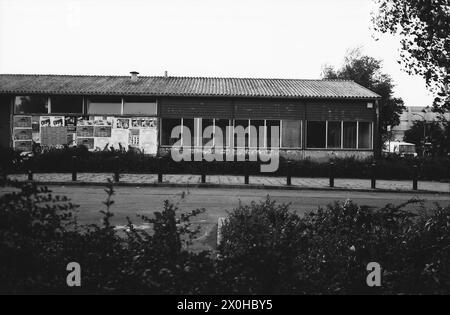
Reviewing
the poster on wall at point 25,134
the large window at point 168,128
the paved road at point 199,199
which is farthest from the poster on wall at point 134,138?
the paved road at point 199,199

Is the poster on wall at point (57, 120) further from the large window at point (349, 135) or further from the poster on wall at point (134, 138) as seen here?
the large window at point (349, 135)

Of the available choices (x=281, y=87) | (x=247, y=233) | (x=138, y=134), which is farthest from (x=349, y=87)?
(x=247, y=233)

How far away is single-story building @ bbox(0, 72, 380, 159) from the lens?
82.7ft

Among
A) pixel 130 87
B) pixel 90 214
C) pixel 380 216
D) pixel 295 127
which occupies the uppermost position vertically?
pixel 130 87

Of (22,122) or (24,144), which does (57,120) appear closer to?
(22,122)

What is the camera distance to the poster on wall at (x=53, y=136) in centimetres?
2527

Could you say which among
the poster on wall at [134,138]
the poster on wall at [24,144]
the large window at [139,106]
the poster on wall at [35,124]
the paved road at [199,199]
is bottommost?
the paved road at [199,199]

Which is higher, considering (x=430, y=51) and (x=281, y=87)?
(x=281, y=87)

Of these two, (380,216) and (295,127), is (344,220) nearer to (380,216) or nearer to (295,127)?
(380,216)

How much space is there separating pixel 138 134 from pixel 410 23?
20.5 metres

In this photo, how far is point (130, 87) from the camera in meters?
26.5

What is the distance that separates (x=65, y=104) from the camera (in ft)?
84.2

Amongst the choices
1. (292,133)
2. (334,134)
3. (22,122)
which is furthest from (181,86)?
(334,134)

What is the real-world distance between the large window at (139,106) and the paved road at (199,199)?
11995 mm
